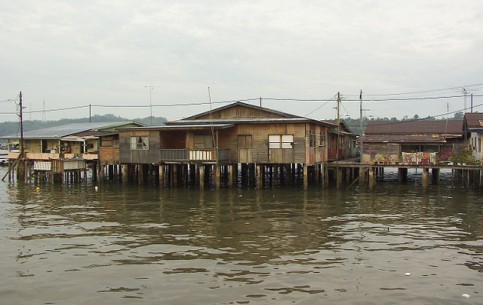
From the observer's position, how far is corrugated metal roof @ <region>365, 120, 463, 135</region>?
1984 inches

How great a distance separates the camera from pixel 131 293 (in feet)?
41.6

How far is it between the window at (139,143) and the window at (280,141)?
9924 millimetres

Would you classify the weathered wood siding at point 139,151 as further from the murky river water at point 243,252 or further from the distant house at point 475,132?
the distant house at point 475,132

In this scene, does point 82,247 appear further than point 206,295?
Yes

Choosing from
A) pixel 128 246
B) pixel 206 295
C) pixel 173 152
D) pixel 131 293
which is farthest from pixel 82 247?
pixel 173 152

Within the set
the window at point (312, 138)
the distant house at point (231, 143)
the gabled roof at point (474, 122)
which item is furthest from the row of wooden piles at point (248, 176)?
the gabled roof at point (474, 122)

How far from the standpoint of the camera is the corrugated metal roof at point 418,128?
5041 cm

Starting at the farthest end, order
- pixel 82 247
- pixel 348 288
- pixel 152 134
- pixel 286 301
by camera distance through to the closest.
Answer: pixel 152 134, pixel 82 247, pixel 348 288, pixel 286 301

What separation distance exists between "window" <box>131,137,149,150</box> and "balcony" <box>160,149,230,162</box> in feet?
5.41

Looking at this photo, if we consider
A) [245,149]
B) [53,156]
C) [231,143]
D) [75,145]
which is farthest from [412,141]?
[53,156]

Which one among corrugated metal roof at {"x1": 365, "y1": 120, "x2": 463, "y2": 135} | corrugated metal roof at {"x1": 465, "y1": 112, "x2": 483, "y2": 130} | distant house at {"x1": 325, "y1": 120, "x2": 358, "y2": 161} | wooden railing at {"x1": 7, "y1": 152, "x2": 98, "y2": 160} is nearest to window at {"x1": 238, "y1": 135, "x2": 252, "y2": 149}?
distant house at {"x1": 325, "y1": 120, "x2": 358, "y2": 161}

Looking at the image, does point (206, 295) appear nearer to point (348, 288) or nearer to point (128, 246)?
point (348, 288)

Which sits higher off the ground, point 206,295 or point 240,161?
point 240,161

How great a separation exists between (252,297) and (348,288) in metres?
2.71
